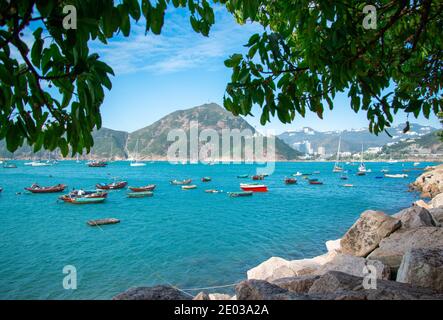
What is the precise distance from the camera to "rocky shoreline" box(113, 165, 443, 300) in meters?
3.55

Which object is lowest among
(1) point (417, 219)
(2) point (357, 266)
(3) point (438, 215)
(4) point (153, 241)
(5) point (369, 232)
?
(4) point (153, 241)

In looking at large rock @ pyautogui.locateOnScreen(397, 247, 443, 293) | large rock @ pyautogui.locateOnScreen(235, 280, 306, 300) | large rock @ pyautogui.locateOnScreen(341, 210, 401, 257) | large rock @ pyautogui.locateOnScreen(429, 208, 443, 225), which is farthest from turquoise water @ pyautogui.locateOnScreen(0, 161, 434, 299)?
large rock @ pyautogui.locateOnScreen(235, 280, 306, 300)

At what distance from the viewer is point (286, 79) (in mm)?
2861

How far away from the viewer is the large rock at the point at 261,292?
11.6 feet

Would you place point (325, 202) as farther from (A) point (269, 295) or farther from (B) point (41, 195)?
(B) point (41, 195)

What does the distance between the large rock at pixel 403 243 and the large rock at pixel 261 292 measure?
18.1ft

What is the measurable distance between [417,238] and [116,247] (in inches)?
1068

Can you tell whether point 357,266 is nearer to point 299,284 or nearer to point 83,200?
point 299,284

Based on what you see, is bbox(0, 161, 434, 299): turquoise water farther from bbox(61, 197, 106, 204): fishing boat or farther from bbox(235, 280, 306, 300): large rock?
bbox(235, 280, 306, 300): large rock

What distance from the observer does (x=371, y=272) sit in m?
6.38

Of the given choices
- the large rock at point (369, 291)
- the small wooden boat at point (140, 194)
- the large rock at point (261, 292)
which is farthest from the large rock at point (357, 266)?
the small wooden boat at point (140, 194)

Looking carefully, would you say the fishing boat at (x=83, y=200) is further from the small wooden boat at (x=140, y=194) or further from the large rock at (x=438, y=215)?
the large rock at (x=438, y=215)

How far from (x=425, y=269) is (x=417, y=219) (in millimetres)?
7847

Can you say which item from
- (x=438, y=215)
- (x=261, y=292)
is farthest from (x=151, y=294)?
(x=438, y=215)
